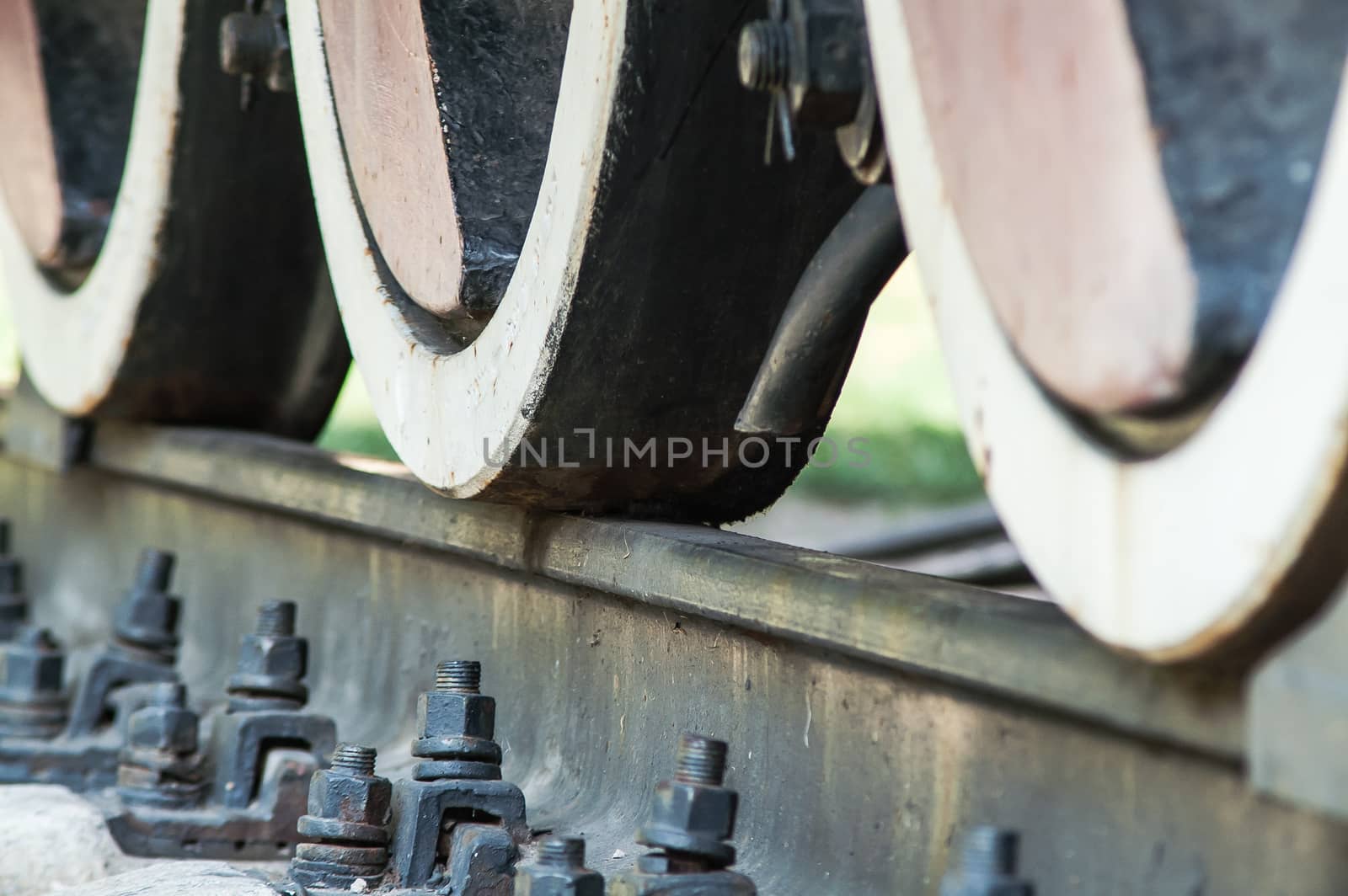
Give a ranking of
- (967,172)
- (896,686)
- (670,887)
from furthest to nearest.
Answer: (896,686) < (670,887) < (967,172)

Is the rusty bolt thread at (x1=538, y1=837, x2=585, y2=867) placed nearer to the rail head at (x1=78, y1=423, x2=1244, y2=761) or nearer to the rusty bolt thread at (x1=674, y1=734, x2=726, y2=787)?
the rusty bolt thread at (x1=674, y1=734, x2=726, y2=787)

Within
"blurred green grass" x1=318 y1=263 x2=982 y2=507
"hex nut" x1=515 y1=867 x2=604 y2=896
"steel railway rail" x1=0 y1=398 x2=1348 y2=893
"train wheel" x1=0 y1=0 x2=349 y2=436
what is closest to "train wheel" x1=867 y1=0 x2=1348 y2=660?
"steel railway rail" x1=0 y1=398 x2=1348 y2=893

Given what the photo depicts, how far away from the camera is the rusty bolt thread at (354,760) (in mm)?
2078

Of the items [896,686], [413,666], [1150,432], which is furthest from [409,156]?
[1150,432]

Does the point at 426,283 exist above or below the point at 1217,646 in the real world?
above

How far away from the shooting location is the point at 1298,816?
125 centimetres

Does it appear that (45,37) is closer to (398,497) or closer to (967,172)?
(398,497)

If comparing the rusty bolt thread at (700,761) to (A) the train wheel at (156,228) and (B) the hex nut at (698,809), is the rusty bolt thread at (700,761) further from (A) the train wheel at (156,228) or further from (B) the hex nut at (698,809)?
(A) the train wheel at (156,228)

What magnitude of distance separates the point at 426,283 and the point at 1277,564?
159cm

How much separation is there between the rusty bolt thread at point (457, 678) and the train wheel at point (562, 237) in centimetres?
26

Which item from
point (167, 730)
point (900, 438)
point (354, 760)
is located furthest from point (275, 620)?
point (900, 438)

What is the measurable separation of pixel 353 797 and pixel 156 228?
1757mm

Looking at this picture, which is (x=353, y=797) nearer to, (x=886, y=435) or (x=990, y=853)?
(x=990, y=853)

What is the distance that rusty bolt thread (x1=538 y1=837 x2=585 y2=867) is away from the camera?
171 cm
